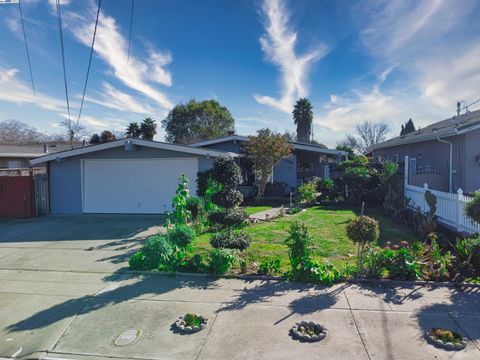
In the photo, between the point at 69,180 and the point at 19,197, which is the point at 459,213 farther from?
the point at 19,197

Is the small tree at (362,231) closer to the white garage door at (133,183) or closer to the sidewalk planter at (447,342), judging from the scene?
the sidewalk planter at (447,342)

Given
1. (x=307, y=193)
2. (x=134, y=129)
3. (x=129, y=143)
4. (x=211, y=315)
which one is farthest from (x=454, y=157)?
(x=134, y=129)

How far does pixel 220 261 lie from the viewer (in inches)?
220

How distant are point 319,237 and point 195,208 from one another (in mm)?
3608

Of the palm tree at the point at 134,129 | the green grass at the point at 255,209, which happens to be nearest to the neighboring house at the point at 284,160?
the green grass at the point at 255,209

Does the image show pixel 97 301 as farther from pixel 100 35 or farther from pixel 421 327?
pixel 100 35

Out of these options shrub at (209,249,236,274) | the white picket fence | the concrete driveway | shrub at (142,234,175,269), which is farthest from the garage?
the white picket fence

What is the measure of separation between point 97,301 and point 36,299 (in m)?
1.00

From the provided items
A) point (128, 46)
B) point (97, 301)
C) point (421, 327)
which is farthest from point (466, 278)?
point (128, 46)

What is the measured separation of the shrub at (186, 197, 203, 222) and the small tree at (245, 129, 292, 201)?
644 centimetres

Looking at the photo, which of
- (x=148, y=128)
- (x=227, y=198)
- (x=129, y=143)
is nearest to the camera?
(x=227, y=198)

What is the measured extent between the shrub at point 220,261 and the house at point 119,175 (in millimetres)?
6596

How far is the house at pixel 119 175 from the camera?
12148mm

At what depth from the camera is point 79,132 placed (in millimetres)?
43406
